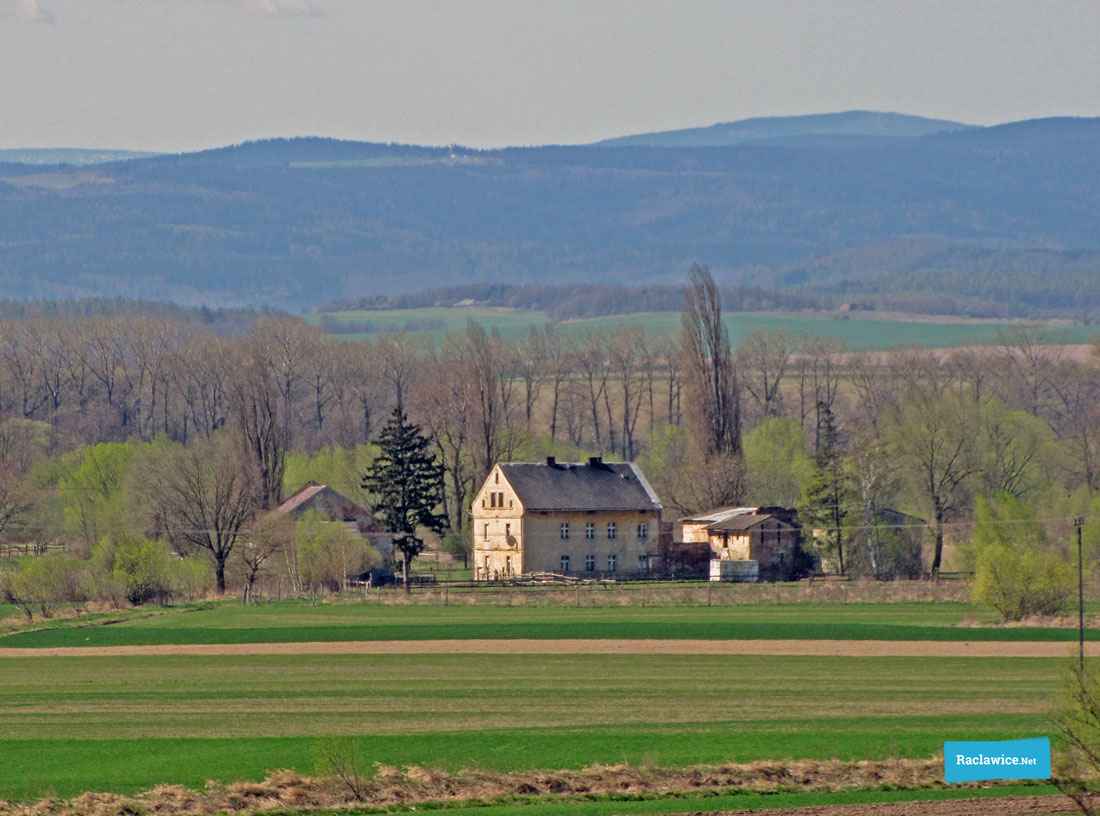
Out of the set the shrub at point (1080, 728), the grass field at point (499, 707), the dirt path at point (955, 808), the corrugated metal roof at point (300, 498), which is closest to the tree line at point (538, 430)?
the corrugated metal roof at point (300, 498)

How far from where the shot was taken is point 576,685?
4194cm

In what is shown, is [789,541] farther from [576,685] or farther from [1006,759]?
[1006,759]

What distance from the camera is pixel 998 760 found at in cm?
2678

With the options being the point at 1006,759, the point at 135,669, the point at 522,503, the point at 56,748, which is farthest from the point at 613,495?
the point at 1006,759

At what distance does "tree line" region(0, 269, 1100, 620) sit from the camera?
274 ft

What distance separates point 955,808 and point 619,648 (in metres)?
22.5

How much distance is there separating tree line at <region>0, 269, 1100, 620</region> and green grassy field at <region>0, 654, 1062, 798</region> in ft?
78.1

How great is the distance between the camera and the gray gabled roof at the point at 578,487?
280 feet

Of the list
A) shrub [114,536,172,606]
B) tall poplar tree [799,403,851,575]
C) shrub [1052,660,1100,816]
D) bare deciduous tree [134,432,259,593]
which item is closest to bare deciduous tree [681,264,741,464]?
tall poplar tree [799,403,851,575]

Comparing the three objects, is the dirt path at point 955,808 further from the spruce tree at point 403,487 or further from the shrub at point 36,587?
the spruce tree at point 403,487

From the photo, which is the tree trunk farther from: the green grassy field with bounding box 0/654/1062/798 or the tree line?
the green grassy field with bounding box 0/654/1062/798

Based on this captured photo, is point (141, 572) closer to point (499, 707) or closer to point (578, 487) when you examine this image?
point (578, 487)

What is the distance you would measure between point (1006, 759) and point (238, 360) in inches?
2942

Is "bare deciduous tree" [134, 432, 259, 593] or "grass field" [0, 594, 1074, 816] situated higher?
"bare deciduous tree" [134, 432, 259, 593]
